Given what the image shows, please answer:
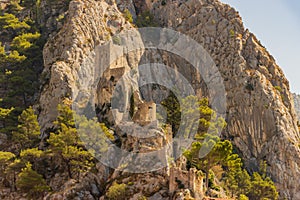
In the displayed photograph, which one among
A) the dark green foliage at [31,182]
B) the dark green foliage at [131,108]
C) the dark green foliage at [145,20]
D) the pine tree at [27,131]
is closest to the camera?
the dark green foliage at [31,182]

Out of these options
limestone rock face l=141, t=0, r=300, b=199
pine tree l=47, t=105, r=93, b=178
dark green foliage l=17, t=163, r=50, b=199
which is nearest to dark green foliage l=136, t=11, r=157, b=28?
limestone rock face l=141, t=0, r=300, b=199

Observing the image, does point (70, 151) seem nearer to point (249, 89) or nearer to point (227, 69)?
point (249, 89)

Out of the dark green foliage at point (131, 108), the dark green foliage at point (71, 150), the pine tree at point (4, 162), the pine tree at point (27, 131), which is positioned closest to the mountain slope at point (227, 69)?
the pine tree at point (27, 131)

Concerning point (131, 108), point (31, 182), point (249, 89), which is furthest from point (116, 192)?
point (249, 89)

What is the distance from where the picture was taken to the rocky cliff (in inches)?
2808

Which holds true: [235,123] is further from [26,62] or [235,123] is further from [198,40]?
[26,62]

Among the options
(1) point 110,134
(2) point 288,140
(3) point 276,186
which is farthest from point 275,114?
(1) point 110,134

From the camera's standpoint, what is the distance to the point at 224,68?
3661 inches

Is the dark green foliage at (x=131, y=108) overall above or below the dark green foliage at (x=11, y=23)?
below

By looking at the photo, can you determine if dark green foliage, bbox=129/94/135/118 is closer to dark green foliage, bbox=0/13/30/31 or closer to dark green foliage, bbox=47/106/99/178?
dark green foliage, bbox=47/106/99/178

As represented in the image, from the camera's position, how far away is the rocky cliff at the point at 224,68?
71.3 m

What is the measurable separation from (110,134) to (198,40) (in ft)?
161

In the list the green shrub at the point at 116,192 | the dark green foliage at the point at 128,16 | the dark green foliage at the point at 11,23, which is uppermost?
the dark green foliage at the point at 128,16

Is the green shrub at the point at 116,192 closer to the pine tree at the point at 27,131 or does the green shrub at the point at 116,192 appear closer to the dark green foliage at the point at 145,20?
the pine tree at the point at 27,131
